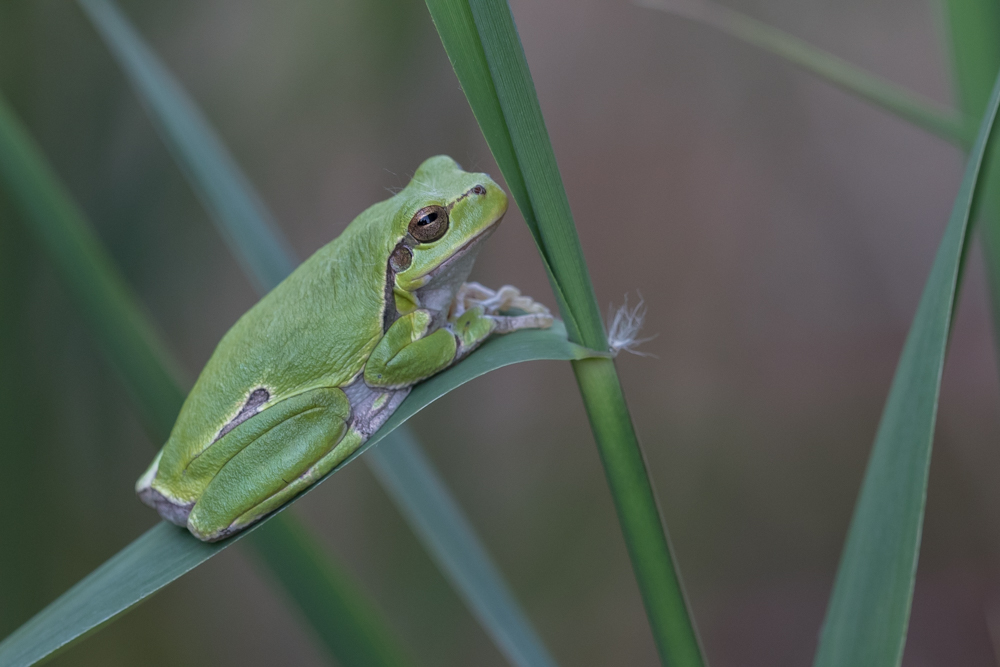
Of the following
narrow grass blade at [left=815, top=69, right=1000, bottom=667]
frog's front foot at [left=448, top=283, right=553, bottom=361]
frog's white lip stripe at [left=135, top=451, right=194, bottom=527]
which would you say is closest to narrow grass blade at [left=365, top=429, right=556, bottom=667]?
frog's front foot at [left=448, top=283, right=553, bottom=361]

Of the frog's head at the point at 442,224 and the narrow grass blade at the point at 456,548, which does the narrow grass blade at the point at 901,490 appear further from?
the frog's head at the point at 442,224

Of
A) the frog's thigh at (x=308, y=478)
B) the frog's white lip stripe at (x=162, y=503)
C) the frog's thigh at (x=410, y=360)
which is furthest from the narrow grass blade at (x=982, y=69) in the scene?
the frog's white lip stripe at (x=162, y=503)

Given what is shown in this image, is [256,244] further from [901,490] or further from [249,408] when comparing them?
[901,490]

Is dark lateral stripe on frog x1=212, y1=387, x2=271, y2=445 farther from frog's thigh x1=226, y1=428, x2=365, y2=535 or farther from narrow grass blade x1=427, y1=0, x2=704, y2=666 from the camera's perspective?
narrow grass blade x1=427, y1=0, x2=704, y2=666

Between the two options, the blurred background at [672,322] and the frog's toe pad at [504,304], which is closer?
the frog's toe pad at [504,304]

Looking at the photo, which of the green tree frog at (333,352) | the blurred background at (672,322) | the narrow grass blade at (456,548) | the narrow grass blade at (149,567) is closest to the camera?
the narrow grass blade at (149,567)

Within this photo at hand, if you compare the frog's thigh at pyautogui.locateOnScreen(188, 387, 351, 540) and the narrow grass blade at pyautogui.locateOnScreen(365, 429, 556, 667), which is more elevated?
the frog's thigh at pyautogui.locateOnScreen(188, 387, 351, 540)

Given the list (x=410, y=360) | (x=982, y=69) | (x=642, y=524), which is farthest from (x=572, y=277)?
(x=982, y=69)
